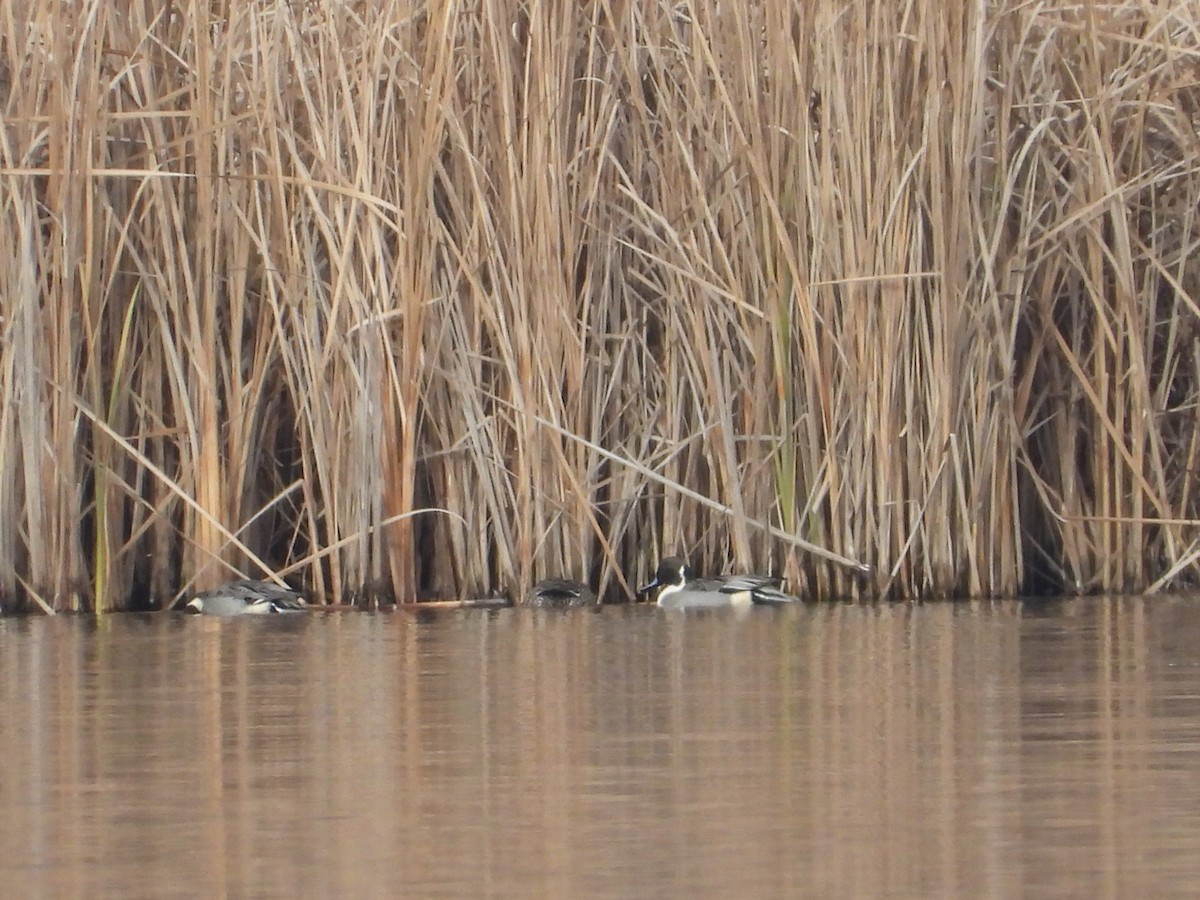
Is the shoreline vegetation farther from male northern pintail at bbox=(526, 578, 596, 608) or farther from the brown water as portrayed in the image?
the brown water

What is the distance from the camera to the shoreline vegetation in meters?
8.87

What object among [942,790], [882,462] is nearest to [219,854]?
[942,790]

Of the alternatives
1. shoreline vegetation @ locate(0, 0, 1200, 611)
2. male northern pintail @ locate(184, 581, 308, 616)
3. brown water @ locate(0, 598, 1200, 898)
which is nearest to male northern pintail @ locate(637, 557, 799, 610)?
shoreline vegetation @ locate(0, 0, 1200, 611)

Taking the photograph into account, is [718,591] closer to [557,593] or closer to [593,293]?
[557,593]

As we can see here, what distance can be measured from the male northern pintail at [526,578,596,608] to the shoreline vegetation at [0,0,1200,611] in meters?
0.12

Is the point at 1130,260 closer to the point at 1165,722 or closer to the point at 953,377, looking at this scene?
the point at 953,377

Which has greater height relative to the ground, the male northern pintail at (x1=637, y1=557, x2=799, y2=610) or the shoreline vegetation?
the shoreline vegetation

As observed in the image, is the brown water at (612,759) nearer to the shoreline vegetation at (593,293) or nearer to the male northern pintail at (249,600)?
the male northern pintail at (249,600)

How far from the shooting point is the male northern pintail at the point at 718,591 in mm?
8539

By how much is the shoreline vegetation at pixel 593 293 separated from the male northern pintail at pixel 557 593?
0.38 feet

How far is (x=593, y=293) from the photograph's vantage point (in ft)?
30.2

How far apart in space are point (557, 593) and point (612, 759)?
375cm

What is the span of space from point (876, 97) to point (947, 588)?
5.88 feet

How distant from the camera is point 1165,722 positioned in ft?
17.9
